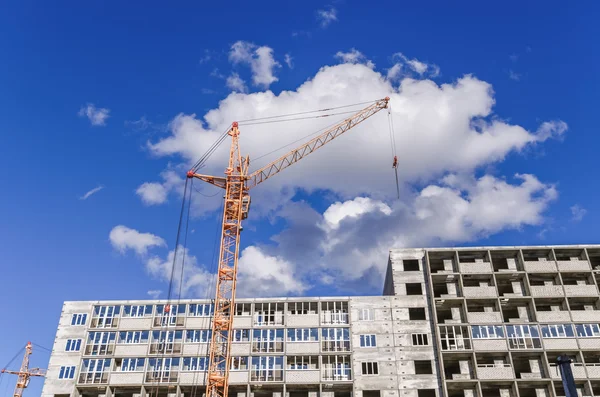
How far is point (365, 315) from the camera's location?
8350 cm

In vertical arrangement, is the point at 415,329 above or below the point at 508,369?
above

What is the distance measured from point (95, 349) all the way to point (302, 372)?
1214 inches

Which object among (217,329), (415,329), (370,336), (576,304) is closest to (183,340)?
(217,329)

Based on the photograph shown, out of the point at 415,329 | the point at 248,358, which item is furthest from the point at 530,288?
the point at 248,358

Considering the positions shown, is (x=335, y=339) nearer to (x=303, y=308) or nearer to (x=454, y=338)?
(x=303, y=308)

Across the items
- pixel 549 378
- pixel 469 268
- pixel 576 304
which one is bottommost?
pixel 549 378

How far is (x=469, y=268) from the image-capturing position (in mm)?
85062

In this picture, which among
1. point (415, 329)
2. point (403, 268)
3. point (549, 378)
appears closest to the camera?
point (549, 378)

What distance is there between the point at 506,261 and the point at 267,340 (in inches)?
1525

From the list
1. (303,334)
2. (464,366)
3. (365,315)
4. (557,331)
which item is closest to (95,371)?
(303,334)

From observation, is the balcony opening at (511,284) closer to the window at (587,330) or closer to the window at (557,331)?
the window at (557,331)

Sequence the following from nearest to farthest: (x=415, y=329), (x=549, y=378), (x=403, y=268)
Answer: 1. (x=549, y=378)
2. (x=415, y=329)
3. (x=403, y=268)

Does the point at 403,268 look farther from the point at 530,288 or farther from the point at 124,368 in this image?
the point at 124,368

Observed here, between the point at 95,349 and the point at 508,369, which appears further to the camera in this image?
the point at 95,349
